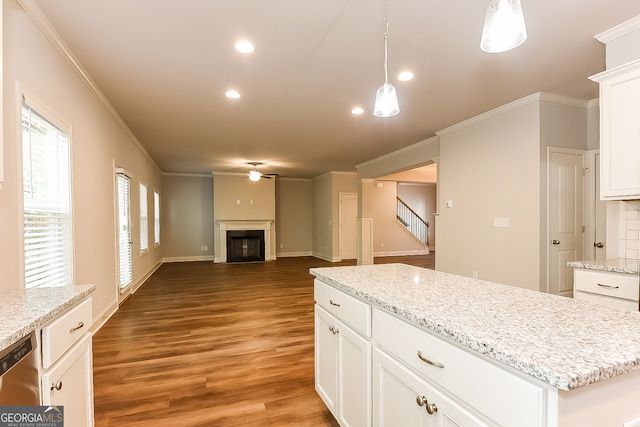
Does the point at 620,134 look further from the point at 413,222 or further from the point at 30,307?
the point at 413,222

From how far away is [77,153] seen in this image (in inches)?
116

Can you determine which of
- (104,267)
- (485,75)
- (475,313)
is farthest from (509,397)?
(104,267)

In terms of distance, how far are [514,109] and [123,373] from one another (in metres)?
4.83

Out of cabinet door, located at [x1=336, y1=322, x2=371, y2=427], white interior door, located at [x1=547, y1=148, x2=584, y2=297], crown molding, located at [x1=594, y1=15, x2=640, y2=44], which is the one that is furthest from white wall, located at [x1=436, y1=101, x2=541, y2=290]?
cabinet door, located at [x1=336, y1=322, x2=371, y2=427]

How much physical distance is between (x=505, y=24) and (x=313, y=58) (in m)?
1.77

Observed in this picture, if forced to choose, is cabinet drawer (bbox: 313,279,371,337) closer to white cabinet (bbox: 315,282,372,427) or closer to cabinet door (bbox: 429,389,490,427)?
white cabinet (bbox: 315,282,372,427)

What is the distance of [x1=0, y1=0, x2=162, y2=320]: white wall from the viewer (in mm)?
1850

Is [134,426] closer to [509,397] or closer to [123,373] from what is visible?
[123,373]

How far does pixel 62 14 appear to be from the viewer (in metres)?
2.11

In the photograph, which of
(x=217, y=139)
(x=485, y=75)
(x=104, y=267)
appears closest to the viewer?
(x=485, y=75)

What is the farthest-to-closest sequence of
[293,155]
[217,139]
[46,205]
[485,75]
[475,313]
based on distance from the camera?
[293,155] < [217,139] < [485,75] < [46,205] < [475,313]

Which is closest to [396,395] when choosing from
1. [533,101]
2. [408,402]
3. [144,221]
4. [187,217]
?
[408,402]

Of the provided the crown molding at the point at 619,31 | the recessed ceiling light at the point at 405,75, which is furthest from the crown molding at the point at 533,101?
the recessed ceiling light at the point at 405,75

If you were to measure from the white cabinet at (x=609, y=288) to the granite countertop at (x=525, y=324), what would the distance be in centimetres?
146
